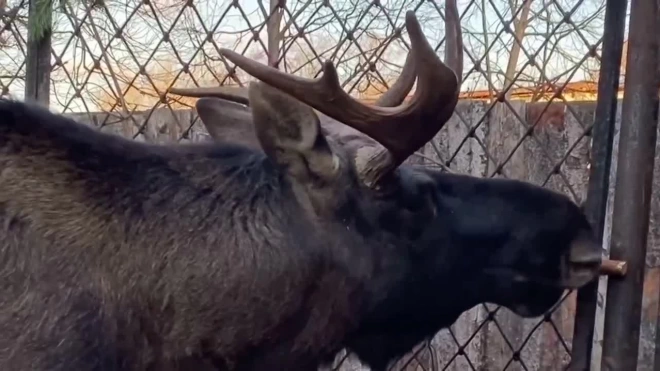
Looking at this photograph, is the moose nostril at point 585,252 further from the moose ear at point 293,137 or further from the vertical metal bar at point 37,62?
the vertical metal bar at point 37,62

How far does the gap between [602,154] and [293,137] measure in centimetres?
78

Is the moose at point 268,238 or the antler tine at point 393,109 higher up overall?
the antler tine at point 393,109

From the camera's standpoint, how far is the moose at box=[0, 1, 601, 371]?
7.60ft

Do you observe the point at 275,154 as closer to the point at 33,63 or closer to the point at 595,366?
the point at 33,63

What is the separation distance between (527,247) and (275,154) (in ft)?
2.18

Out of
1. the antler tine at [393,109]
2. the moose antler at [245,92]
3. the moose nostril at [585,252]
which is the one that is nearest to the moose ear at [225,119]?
the moose antler at [245,92]

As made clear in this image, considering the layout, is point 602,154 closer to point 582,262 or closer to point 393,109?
point 582,262

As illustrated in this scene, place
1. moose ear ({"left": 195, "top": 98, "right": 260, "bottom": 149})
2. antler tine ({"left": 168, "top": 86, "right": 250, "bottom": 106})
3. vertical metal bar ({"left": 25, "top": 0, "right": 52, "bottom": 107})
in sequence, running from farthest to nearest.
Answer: vertical metal bar ({"left": 25, "top": 0, "right": 52, "bottom": 107})
moose ear ({"left": 195, "top": 98, "right": 260, "bottom": 149})
antler tine ({"left": 168, "top": 86, "right": 250, "bottom": 106})

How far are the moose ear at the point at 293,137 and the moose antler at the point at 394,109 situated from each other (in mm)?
73

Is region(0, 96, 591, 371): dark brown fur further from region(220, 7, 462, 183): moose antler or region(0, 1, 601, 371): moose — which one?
region(220, 7, 462, 183): moose antler

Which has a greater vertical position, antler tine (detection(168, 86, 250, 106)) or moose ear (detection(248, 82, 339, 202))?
antler tine (detection(168, 86, 250, 106))

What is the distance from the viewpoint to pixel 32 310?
7.50ft

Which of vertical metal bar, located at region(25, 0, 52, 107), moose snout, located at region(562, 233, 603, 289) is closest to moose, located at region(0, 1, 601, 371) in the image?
moose snout, located at region(562, 233, 603, 289)

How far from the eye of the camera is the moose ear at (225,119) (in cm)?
287
